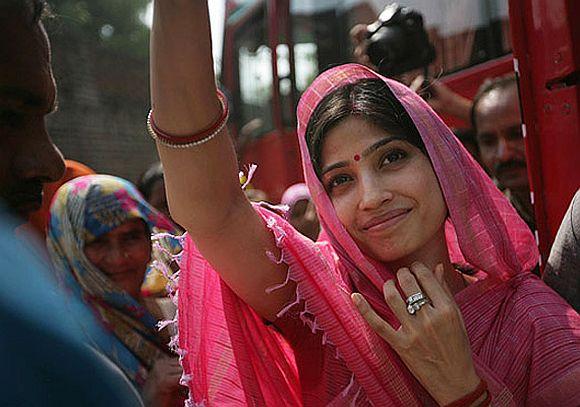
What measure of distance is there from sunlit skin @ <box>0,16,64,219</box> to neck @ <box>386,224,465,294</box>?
0.81m

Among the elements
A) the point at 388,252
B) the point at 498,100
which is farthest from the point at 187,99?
the point at 498,100

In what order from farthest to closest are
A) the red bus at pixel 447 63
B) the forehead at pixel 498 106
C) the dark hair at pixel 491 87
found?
the dark hair at pixel 491 87 → the forehead at pixel 498 106 → the red bus at pixel 447 63

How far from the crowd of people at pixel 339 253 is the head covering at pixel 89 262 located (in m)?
0.77

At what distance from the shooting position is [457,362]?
1579 mm

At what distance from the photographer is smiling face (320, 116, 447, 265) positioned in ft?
5.75

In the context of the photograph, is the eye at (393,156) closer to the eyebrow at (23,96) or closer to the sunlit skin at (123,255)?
the eyebrow at (23,96)

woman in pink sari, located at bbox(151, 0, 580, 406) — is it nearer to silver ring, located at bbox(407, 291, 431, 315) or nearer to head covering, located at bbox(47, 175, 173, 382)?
silver ring, located at bbox(407, 291, 431, 315)

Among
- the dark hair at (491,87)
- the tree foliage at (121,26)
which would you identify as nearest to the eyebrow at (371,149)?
the dark hair at (491,87)

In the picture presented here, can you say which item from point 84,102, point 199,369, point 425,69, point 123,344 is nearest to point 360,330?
point 199,369

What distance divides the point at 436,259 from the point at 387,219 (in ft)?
0.65

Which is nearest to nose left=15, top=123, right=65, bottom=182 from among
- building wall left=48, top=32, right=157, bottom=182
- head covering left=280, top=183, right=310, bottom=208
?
head covering left=280, top=183, right=310, bottom=208

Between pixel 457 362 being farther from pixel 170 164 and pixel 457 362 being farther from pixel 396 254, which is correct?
pixel 170 164

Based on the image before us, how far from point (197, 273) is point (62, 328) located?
34.0 inches

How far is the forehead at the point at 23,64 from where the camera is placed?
1.53 metres
